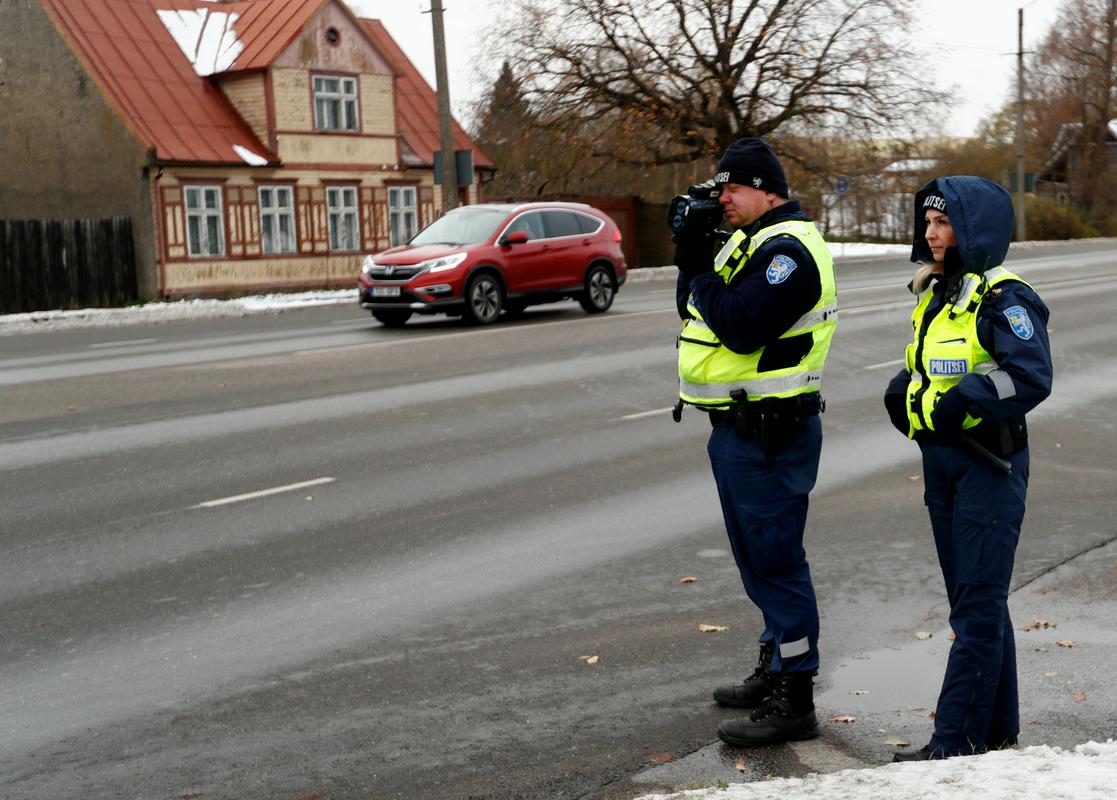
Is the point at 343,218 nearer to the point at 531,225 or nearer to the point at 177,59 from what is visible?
the point at 177,59

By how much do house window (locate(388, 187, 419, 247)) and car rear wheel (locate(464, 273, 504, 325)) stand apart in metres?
17.5

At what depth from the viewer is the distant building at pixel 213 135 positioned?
3284 cm

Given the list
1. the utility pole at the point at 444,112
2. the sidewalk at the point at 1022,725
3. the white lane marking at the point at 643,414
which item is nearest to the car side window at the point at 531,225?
the utility pole at the point at 444,112

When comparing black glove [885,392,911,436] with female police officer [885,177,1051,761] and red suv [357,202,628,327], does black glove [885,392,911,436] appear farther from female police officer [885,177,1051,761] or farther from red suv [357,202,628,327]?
red suv [357,202,628,327]

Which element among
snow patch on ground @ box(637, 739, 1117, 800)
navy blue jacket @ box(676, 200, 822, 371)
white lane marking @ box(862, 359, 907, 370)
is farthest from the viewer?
white lane marking @ box(862, 359, 907, 370)

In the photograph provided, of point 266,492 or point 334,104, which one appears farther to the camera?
point 334,104

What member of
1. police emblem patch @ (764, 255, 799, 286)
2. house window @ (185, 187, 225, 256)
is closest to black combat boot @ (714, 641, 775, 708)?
police emblem patch @ (764, 255, 799, 286)

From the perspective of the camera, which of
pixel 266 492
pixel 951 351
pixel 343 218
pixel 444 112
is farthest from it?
pixel 343 218

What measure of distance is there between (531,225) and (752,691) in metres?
17.1

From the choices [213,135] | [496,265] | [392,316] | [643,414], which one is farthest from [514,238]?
[213,135]

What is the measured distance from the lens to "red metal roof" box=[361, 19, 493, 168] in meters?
38.9

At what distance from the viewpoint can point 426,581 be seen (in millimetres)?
6949

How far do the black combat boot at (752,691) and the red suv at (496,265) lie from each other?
49.9ft

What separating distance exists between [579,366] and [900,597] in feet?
29.4
